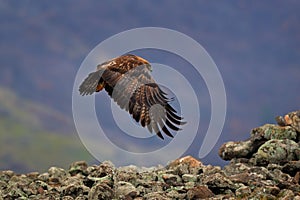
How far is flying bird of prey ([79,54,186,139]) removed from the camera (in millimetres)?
13070

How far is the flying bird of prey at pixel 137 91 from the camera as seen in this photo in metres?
13.1

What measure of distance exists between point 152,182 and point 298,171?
252 inches

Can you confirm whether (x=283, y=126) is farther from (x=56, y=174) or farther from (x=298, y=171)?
(x=56, y=174)

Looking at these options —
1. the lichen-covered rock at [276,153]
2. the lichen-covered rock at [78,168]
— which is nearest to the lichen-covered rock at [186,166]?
the lichen-covered rock at [276,153]

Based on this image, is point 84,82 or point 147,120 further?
point 84,82

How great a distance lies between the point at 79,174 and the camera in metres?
20.9

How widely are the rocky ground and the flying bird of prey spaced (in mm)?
3660

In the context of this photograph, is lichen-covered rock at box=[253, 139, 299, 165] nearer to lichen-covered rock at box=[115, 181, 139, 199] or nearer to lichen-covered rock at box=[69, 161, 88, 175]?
lichen-covered rock at box=[69, 161, 88, 175]

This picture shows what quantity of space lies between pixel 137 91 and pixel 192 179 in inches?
267

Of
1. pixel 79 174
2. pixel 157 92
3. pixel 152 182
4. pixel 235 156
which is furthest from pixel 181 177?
pixel 157 92

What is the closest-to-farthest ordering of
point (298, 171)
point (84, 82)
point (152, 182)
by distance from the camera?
point (84, 82)
point (152, 182)
point (298, 171)

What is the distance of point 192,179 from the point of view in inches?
757

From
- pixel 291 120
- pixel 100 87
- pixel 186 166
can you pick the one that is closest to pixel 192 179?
pixel 186 166

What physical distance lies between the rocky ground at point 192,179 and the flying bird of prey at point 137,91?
366 centimetres
